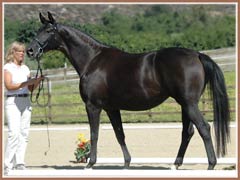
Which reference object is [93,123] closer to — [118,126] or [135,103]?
[118,126]

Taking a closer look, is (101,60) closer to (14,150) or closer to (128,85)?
(128,85)

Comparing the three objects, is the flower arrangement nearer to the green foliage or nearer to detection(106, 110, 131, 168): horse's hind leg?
detection(106, 110, 131, 168): horse's hind leg

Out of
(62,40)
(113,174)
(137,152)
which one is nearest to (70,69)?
(137,152)

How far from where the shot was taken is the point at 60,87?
20.7m

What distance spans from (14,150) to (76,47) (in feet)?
5.65

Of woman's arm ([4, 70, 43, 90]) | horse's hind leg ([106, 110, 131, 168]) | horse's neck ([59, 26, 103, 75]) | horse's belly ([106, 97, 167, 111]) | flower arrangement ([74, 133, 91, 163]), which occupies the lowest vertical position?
flower arrangement ([74, 133, 91, 163])

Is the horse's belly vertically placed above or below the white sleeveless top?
below

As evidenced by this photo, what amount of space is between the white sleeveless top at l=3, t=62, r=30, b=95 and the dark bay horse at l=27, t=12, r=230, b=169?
1.27 feet

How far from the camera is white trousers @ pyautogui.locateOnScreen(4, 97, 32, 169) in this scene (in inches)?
295

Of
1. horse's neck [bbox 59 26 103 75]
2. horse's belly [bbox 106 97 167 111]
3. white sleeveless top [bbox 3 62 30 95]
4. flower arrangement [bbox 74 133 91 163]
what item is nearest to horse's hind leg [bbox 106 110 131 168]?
horse's belly [bbox 106 97 167 111]

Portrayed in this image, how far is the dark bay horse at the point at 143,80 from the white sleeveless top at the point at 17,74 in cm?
39

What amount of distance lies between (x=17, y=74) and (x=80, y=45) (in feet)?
3.63

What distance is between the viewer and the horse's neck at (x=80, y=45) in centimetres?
812

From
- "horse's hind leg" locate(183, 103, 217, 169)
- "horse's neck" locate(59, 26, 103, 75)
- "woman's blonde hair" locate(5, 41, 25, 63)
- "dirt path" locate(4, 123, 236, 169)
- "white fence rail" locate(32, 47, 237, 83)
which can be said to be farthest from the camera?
"white fence rail" locate(32, 47, 237, 83)
